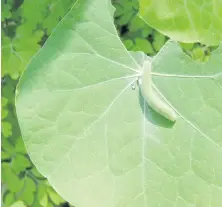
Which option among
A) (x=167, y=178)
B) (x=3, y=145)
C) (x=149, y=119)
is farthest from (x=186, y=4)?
(x=3, y=145)

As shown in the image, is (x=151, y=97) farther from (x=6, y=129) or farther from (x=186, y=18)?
(x=6, y=129)

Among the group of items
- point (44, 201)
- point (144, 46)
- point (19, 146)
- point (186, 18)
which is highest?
point (186, 18)

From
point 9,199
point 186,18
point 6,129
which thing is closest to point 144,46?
point 186,18

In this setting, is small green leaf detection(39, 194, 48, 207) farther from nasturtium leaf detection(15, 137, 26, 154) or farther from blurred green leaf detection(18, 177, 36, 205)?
nasturtium leaf detection(15, 137, 26, 154)

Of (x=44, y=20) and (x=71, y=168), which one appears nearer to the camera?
(x=71, y=168)

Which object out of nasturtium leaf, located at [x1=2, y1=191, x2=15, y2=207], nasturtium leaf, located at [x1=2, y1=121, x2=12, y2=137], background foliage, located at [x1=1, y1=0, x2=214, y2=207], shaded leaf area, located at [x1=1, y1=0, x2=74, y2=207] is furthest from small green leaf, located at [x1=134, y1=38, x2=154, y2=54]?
nasturtium leaf, located at [x1=2, y1=191, x2=15, y2=207]

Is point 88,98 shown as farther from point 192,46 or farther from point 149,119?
point 192,46
